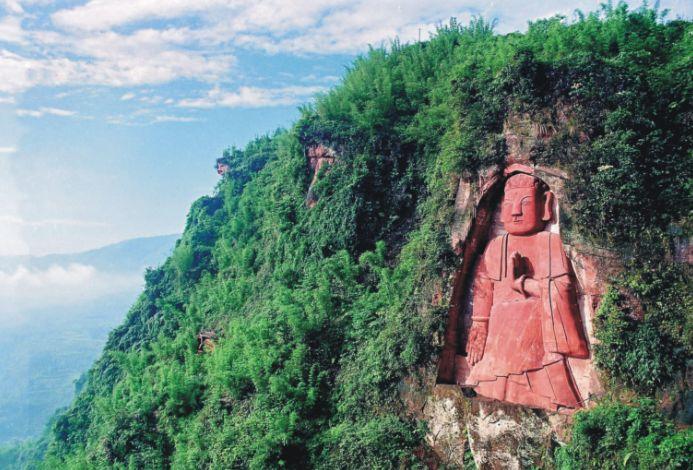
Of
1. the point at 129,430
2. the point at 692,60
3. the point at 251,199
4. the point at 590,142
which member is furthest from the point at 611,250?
the point at 251,199

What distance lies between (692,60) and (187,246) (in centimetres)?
2002

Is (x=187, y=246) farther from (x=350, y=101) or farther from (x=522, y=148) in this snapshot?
(x=522, y=148)

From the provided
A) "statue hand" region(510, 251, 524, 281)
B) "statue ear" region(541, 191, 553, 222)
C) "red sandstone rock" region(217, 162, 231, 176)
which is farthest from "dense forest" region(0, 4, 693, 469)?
"red sandstone rock" region(217, 162, 231, 176)

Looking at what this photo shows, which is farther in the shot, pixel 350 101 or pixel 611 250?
pixel 350 101

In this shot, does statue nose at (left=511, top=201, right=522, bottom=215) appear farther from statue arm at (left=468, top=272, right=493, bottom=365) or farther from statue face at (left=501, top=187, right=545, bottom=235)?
statue arm at (left=468, top=272, right=493, bottom=365)

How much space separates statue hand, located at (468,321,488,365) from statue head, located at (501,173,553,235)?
186cm

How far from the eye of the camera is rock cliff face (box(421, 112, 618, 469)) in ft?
28.8

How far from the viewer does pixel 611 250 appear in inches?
345

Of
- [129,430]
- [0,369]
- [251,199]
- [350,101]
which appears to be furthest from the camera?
[0,369]

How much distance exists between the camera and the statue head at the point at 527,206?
9.59 metres

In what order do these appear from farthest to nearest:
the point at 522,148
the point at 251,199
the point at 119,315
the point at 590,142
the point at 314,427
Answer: the point at 119,315
the point at 251,199
the point at 314,427
the point at 522,148
the point at 590,142

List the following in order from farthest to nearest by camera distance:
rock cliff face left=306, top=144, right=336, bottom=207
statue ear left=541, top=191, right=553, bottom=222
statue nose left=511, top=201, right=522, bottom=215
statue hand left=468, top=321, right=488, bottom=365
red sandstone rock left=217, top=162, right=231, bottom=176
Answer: red sandstone rock left=217, top=162, right=231, bottom=176 → rock cliff face left=306, top=144, right=336, bottom=207 → statue hand left=468, top=321, right=488, bottom=365 → statue nose left=511, top=201, right=522, bottom=215 → statue ear left=541, top=191, right=553, bottom=222

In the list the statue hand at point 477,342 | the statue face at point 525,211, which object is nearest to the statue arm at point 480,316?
the statue hand at point 477,342

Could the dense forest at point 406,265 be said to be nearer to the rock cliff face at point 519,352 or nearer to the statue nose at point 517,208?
the rock cliff face at point 519,352
